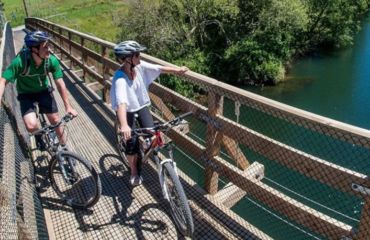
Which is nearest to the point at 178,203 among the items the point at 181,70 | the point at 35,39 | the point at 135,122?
the point at 135,122

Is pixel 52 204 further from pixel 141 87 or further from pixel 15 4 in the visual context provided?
pixel 15 4

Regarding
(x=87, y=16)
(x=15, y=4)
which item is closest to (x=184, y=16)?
(x=87, y=16)

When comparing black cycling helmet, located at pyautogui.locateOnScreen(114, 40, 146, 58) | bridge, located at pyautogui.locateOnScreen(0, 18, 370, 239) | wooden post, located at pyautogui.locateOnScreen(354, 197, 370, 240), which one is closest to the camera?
wooden post, located at pyautogui.locateOnScreen(354, 197, 370, 240)

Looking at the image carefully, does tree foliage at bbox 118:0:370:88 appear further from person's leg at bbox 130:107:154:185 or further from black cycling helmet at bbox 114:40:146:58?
black cycling helmet at bbox 114:40:146:58

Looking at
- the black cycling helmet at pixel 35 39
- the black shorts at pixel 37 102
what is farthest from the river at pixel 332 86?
the black cycling helmet at pixel 35 39

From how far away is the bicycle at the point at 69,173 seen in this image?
14.9 feet

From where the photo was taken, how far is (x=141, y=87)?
4.61 meters

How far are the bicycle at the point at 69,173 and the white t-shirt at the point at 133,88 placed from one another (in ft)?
2.12

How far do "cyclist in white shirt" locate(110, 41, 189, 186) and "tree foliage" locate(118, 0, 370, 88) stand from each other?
77.6ft

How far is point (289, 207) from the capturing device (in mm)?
3754

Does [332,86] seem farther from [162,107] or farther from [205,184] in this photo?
[205,184]

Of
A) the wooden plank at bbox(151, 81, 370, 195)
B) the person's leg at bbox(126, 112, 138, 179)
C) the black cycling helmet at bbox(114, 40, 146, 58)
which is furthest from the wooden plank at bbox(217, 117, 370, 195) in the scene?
the black cycling helmet at bbox(114, 40, 146, 58)

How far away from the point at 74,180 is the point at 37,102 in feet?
3.53

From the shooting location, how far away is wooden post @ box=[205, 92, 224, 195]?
177 inches
